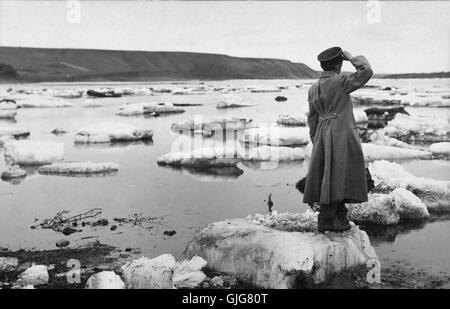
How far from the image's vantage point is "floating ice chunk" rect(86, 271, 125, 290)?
13.6 feet

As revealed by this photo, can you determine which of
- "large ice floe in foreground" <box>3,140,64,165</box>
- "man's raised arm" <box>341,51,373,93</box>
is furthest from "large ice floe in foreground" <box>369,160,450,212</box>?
"large ice floe in foreground" <box>3,140,64,165</box>

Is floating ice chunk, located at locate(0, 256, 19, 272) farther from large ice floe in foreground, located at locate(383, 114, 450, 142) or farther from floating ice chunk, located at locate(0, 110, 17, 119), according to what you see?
floating ice chunk, located at locate(0, 110, 17, 119)

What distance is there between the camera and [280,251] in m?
4.34

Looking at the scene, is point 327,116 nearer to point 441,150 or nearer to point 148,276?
point 148,276

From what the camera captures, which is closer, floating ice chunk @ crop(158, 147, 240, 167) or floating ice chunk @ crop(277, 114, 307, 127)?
floating ice chunk @ crop(158, 147, 240, 167)

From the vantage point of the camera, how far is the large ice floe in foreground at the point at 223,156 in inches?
405

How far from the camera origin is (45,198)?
7820mm

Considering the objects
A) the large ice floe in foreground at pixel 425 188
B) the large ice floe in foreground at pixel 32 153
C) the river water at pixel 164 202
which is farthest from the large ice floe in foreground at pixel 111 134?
the large ice floe in foreground at pixel 425 188

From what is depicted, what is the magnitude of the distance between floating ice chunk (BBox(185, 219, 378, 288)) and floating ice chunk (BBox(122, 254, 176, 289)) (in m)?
0.59

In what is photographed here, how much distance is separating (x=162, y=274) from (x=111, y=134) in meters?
10.3

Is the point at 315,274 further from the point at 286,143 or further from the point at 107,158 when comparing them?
the point at 286,143

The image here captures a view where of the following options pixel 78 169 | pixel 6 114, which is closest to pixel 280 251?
pixel 78 169

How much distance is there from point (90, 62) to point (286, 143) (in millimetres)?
97008
